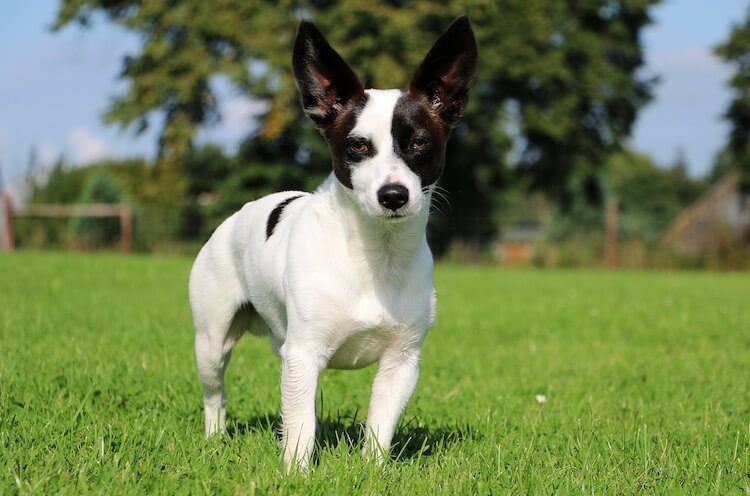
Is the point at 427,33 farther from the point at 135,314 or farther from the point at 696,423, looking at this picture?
the point at 696,423

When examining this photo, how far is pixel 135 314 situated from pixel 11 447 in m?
6.34

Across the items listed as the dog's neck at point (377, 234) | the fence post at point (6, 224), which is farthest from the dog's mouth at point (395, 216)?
the fence post at point (6, 224)

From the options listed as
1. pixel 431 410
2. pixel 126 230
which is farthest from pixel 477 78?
pixel 431 410

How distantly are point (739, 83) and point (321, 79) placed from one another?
4497cm

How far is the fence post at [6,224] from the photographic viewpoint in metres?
32.2

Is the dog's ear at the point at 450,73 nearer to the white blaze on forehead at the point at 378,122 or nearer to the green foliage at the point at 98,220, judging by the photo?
the white blaze on forehead at the point at 378,122

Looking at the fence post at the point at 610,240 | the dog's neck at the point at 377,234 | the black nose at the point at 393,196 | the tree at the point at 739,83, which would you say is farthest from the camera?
the tree at the point at 739,83

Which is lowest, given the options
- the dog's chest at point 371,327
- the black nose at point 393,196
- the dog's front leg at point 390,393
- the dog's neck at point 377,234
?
the dog's front leg at point 390,393

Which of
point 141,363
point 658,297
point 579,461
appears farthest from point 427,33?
point 579,461

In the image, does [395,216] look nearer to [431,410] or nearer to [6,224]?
[431,410]

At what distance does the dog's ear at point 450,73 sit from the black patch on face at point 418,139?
0.16 m

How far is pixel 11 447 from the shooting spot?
409 centimetres

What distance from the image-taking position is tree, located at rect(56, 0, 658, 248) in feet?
104

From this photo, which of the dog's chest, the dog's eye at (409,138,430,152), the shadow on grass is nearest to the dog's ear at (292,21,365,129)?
the dog's eye at (409,138,430,152)
